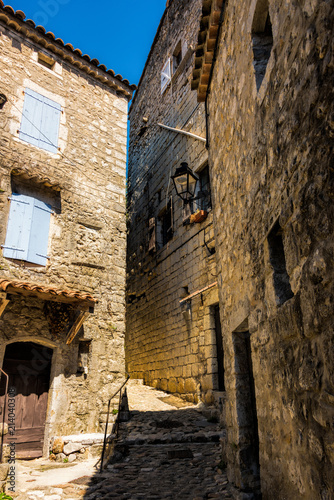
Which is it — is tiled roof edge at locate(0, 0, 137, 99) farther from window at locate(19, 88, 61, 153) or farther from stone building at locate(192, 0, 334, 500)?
stone building at locate(192, 0, 334, 500)

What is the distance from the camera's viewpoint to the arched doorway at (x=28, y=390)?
6094 millimetres

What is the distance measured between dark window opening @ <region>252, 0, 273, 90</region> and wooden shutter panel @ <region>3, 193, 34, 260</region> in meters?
5.40

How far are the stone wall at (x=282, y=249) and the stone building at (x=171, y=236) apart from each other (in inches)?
168

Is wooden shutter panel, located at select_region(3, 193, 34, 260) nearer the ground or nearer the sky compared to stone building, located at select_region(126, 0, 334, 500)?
nearer the sky

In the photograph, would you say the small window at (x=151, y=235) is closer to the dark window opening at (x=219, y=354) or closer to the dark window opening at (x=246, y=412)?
the dark window opening at (x=219, y=354)

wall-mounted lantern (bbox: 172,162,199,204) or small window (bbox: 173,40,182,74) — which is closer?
wall-mounted lantern (bbox: 172,162,199,204)

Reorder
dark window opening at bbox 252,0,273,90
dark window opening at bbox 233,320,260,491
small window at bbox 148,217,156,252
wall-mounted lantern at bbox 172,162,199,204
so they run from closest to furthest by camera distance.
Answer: dark window opening at bbox 252,0,273,90 < dark window opening at bbox 233,320,260,491 < wall-mounted lantern at bbox 172,162,199,204 < small window at bbox 148,217,156,252

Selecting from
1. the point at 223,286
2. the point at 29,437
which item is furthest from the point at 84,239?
the point at 223,286

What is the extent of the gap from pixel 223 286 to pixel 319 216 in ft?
Answer: 8.66

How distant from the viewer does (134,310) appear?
12695 mm

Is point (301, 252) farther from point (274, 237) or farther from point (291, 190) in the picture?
point (274, 237)

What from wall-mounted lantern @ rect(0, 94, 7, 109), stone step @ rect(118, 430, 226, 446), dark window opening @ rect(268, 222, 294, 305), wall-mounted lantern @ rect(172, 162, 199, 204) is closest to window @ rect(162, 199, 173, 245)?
wall-mounted lantern @ rect(172, 162, 199, 204)

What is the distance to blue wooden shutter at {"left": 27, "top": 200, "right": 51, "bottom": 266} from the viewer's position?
6.95 metres

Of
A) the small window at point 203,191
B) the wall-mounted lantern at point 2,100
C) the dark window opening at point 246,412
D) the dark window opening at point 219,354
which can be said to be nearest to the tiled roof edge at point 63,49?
the wall-mounted lantern at point 2,100
